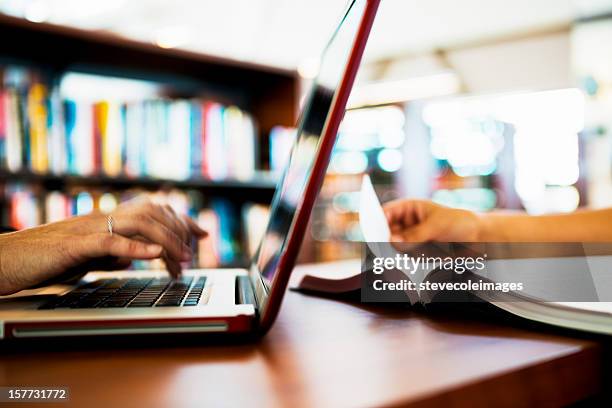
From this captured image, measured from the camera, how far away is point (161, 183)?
1.81m

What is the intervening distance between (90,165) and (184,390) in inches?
59.1

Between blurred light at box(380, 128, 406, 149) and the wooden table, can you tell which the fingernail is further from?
blurred light at box(380, 128, 406, 149)

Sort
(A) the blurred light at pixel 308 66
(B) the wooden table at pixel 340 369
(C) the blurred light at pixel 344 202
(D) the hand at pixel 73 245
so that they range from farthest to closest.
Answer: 1. (C) the blurred light at pixel 344 202
2. (A) the blurred light at pixel 308 66
3. (D) the hand at pixel 73 245
4. (B) the wooden table at pixel 340 369

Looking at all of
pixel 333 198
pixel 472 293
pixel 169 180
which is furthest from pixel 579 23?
pixel 472 293

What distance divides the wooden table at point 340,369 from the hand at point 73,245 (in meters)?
0.14

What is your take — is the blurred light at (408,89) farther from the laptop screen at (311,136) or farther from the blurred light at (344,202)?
the laptop screen at (311,136)

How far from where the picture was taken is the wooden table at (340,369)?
32 cm

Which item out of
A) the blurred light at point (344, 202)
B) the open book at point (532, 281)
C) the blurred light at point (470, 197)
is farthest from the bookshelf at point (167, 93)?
the blurred light at point (344, 202)

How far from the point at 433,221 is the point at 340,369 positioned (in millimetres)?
459

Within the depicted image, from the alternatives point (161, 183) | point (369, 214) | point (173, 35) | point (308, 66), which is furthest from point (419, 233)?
point (308, 66)

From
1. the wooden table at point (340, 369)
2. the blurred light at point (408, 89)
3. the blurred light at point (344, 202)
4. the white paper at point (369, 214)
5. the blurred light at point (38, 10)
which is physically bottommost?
the blurred light at point (344, 202)

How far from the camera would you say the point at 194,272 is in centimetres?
85

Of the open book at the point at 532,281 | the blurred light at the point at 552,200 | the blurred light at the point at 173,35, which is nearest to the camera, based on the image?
the open book at the point at 532,281

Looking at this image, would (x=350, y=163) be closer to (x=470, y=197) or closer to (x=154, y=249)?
(x=470, y=197)
